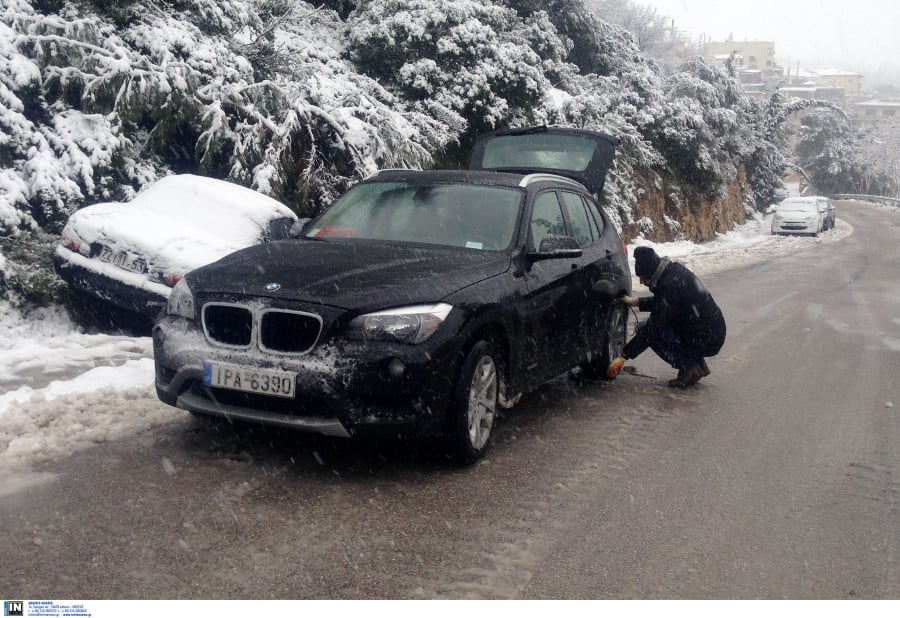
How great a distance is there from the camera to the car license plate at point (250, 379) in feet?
14.0

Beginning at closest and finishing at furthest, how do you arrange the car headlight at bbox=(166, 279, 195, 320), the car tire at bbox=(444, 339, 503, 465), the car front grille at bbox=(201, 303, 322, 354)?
the car front grille at bbox=(201, 303, 322, 354) < the car tire at bbox=(444, 339, 503, 465) < the car headlight at bbox=(166, 279, 195, 320)

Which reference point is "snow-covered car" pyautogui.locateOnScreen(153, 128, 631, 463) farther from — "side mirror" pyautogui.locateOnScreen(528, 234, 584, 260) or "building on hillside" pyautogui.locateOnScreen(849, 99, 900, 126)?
"building on hillside" pyautogui.locateOnScreen(849, 99, 900, 126)

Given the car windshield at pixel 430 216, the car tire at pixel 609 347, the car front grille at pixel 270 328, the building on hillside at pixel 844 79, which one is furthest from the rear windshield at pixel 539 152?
the building on hillside at pixel 844 79

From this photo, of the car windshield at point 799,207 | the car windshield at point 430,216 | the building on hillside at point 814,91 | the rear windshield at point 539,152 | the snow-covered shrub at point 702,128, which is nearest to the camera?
the car windshield at point 430,216

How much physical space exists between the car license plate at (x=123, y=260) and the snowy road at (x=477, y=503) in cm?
81

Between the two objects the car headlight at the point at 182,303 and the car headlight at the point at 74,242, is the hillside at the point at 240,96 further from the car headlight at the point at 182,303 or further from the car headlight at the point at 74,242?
the car headlight at the point at 182,303

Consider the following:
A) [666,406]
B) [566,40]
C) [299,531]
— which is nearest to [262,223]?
[666,406]

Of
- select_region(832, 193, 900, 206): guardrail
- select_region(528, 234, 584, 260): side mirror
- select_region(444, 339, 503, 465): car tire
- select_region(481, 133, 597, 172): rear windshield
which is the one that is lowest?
select_region(832, 193, 900, 206): guardrail

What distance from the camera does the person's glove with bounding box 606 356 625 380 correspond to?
7098 millimetres

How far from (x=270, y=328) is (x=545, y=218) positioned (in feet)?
7.78

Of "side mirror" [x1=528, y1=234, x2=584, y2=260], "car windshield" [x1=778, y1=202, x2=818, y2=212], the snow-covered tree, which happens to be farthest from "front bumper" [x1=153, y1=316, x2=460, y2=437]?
the snow-covered tree

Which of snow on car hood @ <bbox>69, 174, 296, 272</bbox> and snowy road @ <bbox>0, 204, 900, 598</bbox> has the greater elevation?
snow on car hood @ <bbox>69, 174, 296, 272</bbox>

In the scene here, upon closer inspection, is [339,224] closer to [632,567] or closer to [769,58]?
[632,567]

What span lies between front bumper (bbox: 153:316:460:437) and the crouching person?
10.0 feet
